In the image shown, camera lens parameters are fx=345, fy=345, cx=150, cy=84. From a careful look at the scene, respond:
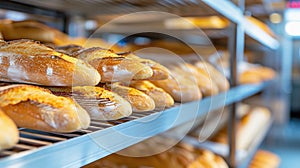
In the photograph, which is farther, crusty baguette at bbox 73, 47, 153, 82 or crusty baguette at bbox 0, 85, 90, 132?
crusty baguette at bbox 73, 47, 153, 82

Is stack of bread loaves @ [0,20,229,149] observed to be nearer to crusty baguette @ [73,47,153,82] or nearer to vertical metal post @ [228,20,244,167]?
crusty baguette @ [73,47,153,82]

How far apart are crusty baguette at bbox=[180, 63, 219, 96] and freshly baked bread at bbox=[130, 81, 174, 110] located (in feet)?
1.15

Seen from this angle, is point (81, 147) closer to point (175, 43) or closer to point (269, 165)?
point (175, 43)

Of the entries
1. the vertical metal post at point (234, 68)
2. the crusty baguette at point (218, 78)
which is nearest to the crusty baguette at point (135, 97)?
the crusty baguette at point (218, 78)

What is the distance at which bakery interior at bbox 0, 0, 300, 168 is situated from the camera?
0.54 m

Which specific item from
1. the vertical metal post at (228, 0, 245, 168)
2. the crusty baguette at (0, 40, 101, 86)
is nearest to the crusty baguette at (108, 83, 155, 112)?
the crusty baguette at (0, 40, 101, 86)

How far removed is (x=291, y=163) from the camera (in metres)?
3.40

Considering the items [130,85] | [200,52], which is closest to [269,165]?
[200,52]

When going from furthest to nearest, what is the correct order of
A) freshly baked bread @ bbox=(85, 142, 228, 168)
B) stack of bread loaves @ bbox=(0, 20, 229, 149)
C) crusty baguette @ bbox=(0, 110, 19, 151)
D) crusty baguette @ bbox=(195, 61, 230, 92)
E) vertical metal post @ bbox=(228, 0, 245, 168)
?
vertical metal post @ bbox=(228, 0, 245, 168)
crusty baguette @ bbox=(195, 61, 230, 92)
freshly baked bread @ bbox=(85, 142, 228, 168)
stack of bread loaves @ bbox=(0, 20, 229, 149)
crusty baguette @ bbox=(0, 110, 19, 151)

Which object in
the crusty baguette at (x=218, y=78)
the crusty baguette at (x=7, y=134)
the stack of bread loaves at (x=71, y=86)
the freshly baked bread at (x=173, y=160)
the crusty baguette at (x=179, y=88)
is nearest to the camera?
the crusty baguette at (x=7, y=134)

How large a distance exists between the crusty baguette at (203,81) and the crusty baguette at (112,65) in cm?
49

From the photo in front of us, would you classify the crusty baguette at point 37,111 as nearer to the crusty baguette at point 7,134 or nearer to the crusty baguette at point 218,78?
the crusty baguette at point 7,134

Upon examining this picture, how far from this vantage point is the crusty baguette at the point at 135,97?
2.55ft

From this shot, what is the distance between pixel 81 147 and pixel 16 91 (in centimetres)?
14
